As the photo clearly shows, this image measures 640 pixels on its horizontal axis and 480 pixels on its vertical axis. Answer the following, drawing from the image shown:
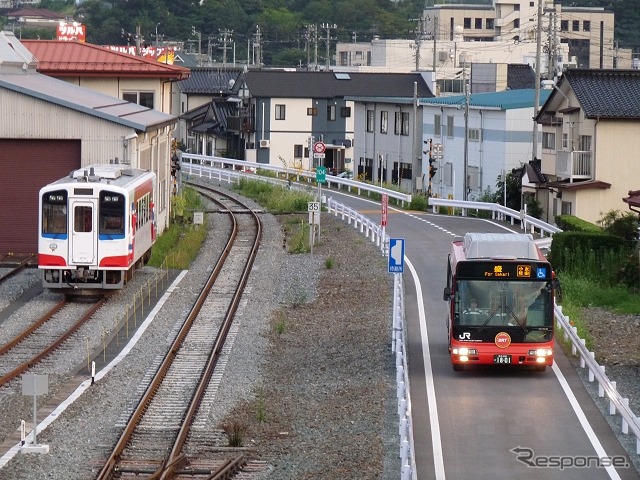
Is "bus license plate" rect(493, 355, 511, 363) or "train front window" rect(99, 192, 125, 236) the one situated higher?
"train front window" rect(99, 192, 125, 236)

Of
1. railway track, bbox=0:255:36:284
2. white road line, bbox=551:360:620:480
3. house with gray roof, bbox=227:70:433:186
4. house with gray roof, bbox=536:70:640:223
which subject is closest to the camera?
white road line, bbox=551:360:620:480

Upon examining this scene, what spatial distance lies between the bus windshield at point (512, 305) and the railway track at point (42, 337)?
256 inches

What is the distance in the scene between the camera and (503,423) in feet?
50.9

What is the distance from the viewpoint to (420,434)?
1494 cm

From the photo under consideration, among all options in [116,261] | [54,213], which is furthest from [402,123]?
[54,213]

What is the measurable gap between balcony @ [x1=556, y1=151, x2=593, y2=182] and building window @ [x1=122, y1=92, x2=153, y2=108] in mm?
13769

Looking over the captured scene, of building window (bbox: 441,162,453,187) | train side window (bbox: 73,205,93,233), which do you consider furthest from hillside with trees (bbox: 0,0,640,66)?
train side window (bbox: 73,205,93,233)

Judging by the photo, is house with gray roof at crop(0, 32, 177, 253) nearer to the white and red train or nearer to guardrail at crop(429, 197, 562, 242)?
the white and red train

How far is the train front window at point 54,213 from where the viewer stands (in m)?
24.5

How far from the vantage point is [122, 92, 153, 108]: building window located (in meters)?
40.6

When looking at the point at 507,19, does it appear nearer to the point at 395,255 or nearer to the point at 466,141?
the point at 466,141

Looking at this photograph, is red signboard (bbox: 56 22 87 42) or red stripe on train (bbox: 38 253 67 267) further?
red signboard (bbox: 56 22 87 42)

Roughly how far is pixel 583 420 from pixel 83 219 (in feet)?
40.2

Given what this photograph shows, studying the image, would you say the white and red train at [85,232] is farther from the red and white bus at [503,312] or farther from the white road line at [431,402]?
the red and white bus at [503,312]
